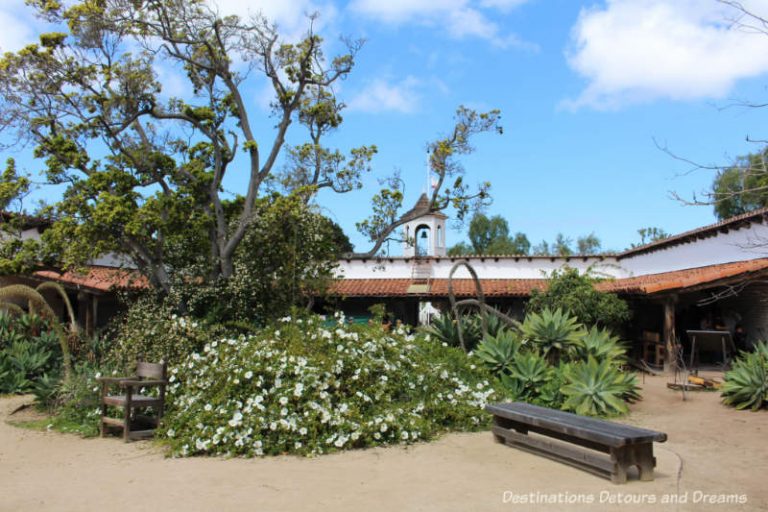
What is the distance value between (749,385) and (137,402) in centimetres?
905

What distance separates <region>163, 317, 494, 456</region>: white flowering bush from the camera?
7746mm

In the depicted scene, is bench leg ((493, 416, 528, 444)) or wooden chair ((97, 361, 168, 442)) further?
wooden chair ((97, 361, 168, 442))

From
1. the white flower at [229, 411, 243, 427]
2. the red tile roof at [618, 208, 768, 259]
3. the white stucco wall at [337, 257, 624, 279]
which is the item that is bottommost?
the white flower at [229, 411, 243, 427]

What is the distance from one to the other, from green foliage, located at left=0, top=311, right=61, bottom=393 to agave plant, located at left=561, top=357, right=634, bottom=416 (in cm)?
921

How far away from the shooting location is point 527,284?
2123 cm

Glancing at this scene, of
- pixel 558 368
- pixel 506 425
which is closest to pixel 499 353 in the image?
pixel 558 368

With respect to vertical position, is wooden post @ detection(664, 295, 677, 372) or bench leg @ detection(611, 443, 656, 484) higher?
wooden post @ detection(664, 295, 677, 372)

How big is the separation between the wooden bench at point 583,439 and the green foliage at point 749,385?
13.3 ft

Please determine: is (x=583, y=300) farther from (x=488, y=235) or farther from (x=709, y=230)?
(x=488, y=235)

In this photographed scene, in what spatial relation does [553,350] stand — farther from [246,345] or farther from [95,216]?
[95,216]

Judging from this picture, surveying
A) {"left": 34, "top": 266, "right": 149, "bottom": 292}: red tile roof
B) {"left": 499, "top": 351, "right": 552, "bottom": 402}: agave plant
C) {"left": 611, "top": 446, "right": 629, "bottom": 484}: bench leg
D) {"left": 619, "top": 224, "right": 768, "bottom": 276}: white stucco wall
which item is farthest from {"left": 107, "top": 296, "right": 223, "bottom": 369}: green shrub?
{"left": 619, "top": 224, "right": 768, "bottom": 276}: white stucco wall

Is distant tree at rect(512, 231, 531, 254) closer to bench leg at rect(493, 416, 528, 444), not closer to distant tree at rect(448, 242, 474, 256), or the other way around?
distant tree at rect(448, 242, 474, 256)

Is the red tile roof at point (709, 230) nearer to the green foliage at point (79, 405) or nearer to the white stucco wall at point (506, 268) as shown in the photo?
the white stucco wall at point (506, 268)

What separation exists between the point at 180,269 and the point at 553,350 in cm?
756
